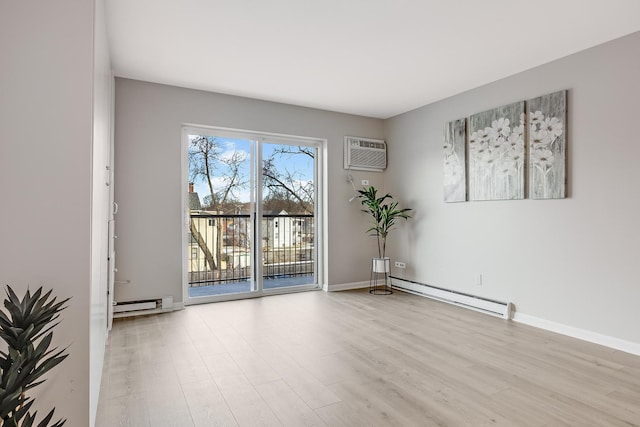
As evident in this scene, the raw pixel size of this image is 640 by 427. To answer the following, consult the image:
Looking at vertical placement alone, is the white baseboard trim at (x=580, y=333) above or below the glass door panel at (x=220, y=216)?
below

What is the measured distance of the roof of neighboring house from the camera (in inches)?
169

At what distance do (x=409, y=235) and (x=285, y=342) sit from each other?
262 cm

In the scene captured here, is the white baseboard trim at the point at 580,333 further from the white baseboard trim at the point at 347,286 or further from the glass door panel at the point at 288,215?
the glass door panel at the point at 288,215

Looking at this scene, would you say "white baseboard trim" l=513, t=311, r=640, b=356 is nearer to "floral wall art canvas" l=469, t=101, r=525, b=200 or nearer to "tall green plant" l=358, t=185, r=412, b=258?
"floral wall art canvas" l=469, t=101, r=525, b=200

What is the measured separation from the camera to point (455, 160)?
4.29m


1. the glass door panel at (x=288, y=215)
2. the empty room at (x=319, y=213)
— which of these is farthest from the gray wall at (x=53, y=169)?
the glass door panel at (x=288, y=215)

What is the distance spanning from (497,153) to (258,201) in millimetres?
2844

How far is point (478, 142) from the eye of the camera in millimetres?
4031

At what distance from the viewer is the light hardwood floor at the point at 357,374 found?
1.94 metres

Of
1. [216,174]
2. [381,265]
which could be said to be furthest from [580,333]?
[216,174]

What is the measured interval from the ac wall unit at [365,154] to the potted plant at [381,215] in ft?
1.11

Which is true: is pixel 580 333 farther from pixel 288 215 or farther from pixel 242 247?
pixel 242 247

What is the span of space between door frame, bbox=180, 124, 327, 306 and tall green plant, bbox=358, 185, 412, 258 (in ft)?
2.08

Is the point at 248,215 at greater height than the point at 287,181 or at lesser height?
lesser
